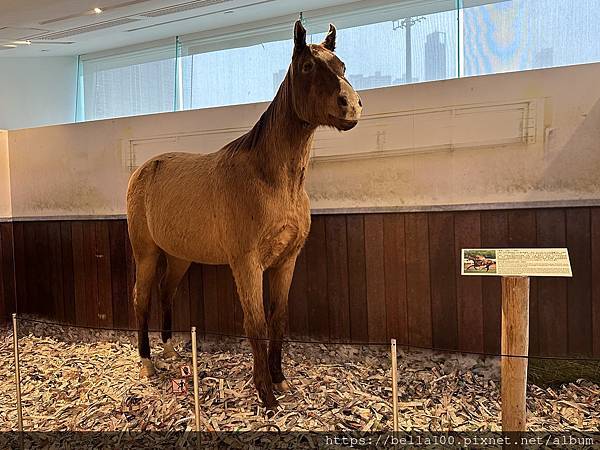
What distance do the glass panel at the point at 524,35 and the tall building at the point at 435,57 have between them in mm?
147

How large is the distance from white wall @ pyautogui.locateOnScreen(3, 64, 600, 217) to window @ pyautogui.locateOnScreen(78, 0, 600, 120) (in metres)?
0.48

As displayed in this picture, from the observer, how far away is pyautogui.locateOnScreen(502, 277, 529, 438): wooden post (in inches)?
84.2

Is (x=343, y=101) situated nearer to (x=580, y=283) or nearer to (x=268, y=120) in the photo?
(x=268, y=120)

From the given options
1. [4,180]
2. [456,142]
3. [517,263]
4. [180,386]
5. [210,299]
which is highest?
[456,142]

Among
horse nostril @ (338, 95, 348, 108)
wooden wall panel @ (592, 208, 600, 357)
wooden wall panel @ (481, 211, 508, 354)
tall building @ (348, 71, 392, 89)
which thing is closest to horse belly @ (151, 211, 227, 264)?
horse nostril @ (338, 95, 348, 108)

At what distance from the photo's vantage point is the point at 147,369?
10.8ft

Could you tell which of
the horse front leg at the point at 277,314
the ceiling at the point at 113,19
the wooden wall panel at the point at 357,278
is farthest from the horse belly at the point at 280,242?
A: the ceiling at the point at 113,19

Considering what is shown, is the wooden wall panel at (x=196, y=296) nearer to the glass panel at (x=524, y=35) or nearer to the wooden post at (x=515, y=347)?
the glass panel at (x=524, y=35)

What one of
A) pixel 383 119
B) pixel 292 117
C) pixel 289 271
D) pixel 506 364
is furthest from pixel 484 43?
pixel 506 364

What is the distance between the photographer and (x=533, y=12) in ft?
11.3

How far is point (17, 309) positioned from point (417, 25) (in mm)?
3656

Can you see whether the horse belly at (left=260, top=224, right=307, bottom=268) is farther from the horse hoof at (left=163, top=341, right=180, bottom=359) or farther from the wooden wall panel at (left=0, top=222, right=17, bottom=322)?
the wooden wall panel at (left=0, top=222, right=17, bottom=322)

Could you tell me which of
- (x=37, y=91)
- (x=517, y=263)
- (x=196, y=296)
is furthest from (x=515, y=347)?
(x=37, y=91)

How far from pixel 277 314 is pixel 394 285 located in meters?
0.78
